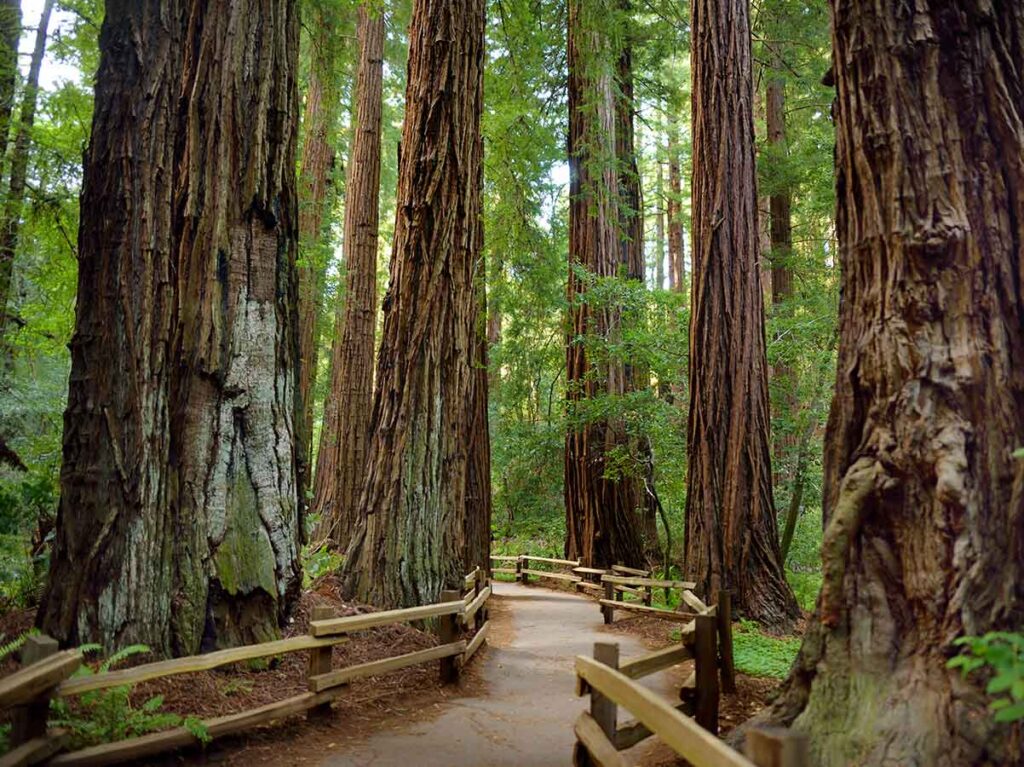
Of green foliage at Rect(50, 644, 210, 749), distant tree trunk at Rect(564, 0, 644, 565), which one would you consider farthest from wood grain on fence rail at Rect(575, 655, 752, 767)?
distant tree trunk at Rect(564, 0, 644, 565)

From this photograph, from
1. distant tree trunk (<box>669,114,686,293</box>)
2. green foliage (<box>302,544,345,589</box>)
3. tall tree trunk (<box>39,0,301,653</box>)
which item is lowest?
green foliage (<box>302,544,345,589</box>)

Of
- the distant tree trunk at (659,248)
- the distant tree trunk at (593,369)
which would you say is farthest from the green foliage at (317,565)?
the distant tree trunk at (659,248)

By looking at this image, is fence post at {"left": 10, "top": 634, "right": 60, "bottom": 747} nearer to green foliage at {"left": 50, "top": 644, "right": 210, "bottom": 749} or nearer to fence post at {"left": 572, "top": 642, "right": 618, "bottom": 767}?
green foliage at {"left": 50, "top": 644, "right": 210, "bottom": 749}

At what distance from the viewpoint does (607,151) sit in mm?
14117

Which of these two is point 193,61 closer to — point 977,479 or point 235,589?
point 235,589

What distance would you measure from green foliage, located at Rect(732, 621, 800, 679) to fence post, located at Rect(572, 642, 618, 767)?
2.89 meters

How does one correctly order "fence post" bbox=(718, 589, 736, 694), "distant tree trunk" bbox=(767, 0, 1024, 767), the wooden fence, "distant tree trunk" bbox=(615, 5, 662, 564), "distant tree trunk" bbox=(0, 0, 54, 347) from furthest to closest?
"distant tree trunk" bbox=(615, 5, 662, 564), "distant tree trunk" bbox=(0, 0, 54, 347), "fence post" bbox=(718, 589, 736, 694), the wooden fence, "distant tree trunk" bbox=(767, 0, 1024, 767)

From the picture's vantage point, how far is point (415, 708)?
20.8ft

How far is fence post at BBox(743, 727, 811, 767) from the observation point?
216 centimetres

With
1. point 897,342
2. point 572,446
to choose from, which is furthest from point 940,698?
point 572,446

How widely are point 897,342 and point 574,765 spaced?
126 inches

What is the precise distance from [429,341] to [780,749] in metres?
6.61

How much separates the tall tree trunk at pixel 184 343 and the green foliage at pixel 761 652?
446 cm

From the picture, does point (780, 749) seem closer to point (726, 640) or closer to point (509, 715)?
point (726, 640)
